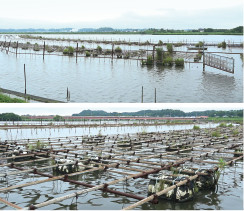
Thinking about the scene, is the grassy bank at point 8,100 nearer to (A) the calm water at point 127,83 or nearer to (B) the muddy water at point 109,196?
(A) the calm water at point 127,83

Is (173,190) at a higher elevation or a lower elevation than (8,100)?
lower

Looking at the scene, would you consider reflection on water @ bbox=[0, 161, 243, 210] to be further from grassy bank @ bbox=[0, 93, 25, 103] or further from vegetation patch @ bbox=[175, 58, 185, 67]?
vegetation patch @ bbox=[175, 58, 185, 67]

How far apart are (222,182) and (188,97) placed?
6131 mm

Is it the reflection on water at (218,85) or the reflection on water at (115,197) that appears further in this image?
the reflection on water at (218,85)

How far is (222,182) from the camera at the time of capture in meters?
7.10

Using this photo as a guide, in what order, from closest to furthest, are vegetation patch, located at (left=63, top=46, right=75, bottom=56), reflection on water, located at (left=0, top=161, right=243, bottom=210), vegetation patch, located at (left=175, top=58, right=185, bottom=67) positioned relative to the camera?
reflection on water, located at (left=0, top=161, right=243, bottom=210)
vegetation patch, located at (left=175, top=58, right=185, bottom=67)
vegetation patch, located at (left=63, top=46, right=75, bottom=56)

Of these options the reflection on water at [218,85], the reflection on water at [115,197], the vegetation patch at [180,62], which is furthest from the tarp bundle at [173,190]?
the vegetation patch at [180,62]

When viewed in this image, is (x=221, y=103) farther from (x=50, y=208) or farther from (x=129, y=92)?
(x=50, y=208)

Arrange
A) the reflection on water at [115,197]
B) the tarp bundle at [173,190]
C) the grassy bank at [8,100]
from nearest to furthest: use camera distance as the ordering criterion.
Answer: the reflection on water at [115,197] < the tarp bundle at [173,190] < the grassy bank at [8,100]

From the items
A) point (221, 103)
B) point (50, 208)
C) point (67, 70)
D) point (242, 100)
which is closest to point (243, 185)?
point (50, 208)

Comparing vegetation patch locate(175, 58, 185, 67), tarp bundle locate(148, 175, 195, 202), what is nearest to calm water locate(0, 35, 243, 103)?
vegetation patch locate(175, 58, 185, 67)

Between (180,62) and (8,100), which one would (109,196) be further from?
(180,62)

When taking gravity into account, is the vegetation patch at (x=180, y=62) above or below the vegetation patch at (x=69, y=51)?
below

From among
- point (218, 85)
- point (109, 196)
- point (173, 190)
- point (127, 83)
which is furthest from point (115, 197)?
point (218, 85)
